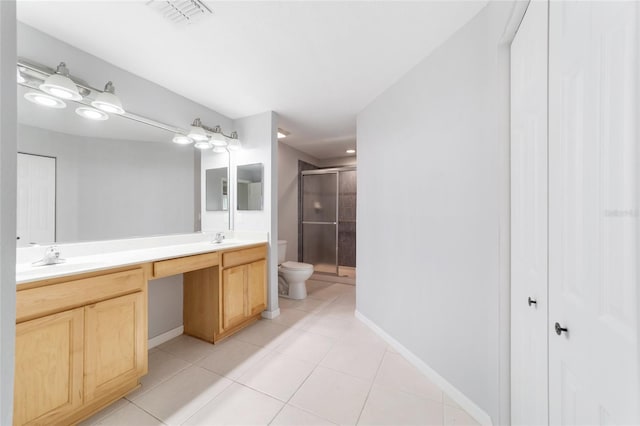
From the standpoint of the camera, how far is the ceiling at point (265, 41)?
131cm

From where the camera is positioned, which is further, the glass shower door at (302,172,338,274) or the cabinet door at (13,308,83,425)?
the glass shower door at (302,172,338,274)

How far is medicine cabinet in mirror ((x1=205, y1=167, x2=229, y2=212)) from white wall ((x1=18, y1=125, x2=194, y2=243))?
255mm

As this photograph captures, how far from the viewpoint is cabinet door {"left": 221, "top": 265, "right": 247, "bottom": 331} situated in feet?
6.96

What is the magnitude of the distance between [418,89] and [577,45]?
1.24 metres

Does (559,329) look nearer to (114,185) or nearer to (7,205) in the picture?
(7,205)

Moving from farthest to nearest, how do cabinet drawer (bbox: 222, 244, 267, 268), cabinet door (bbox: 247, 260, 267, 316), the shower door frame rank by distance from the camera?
the shower door frame
cabinet door (bbox: 247, 260, 267, 316)
cabinet drawer (bbox: 222, 244, 267, 268)

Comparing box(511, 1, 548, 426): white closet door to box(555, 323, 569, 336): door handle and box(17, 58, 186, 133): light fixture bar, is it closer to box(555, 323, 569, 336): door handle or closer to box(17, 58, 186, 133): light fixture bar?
box(555, 323, 569, 336): door handle

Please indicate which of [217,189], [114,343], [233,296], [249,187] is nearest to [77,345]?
[114,343]

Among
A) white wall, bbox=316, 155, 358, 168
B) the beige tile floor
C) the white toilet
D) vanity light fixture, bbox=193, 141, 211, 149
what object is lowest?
the beige tile floor

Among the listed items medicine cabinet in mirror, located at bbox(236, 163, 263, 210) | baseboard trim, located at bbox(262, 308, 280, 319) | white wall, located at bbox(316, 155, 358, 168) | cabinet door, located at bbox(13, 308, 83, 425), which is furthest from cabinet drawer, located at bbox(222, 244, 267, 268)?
white wall, located at bbox(316, 155, 358, 168)

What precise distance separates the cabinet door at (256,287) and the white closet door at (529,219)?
210cm

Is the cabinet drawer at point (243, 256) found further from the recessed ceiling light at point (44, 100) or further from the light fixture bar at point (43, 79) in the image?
the recessed ceiling light at point (44, 100)

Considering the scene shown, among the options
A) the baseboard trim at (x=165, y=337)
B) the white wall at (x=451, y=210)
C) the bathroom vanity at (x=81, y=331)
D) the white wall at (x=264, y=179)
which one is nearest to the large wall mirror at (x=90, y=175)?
the bathroom vanity at (x=81, y=331)

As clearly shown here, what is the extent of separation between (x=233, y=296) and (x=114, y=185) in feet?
4.42
